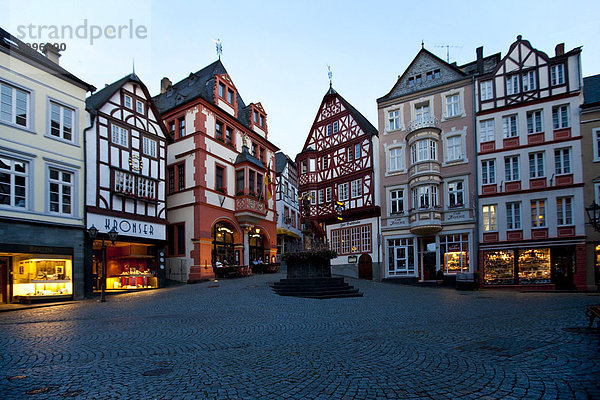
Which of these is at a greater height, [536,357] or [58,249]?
[58,249]

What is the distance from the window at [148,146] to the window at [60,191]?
18.7 feet

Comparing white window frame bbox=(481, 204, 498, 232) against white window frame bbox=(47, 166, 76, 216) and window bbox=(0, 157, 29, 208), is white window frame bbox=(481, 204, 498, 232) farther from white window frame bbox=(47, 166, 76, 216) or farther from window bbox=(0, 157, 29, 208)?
window bbox=(0, 157, 29, 208)

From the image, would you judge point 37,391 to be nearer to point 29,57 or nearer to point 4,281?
point 4,281

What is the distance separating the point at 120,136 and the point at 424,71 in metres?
21.2

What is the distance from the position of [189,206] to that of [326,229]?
39.5 ft

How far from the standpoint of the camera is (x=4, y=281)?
17844 millimetres

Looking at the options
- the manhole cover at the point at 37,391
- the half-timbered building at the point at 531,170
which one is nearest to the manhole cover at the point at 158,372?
the manhole cover at the point at 37,391

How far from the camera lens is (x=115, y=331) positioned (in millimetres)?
9586

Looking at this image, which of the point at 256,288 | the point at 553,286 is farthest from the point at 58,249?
the point at 553,286

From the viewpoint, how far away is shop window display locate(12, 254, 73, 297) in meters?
17.5

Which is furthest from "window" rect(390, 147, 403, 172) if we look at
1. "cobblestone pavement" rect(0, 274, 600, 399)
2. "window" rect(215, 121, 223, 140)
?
"cobblestone pavement" rect(0, 274, 600, 399)

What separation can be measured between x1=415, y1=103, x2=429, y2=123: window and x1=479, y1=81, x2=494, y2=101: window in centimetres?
365

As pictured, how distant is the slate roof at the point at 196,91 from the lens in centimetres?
2883

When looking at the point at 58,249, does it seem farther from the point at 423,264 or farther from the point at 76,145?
the point at 423,264
